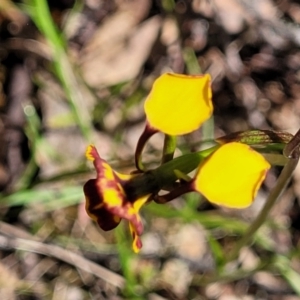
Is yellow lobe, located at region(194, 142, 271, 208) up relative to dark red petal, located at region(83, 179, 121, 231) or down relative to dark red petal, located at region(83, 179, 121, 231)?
up

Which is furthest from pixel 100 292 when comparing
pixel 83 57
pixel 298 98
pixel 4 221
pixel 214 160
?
pixel 214 160

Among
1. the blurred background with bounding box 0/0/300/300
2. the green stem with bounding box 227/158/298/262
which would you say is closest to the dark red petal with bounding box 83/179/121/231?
the green stem with bounding box 227/158/298/262

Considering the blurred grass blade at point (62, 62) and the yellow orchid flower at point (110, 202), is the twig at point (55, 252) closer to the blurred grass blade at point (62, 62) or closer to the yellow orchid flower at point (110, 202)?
the blurred grass blade at point (62, 62)

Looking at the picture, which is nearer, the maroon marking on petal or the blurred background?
the maroon marking on petal

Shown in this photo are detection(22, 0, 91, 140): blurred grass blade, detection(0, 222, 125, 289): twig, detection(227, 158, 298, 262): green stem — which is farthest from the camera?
detection(0, 222, 125, 289): twig

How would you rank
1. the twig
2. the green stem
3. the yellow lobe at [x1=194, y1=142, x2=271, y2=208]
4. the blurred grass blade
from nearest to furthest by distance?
the yellow lobe at [x1=194, y1=142, x2=271, y2=208] → the green stem → the blurred grass blade → the twig

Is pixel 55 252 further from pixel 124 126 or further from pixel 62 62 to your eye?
pixel 62 62

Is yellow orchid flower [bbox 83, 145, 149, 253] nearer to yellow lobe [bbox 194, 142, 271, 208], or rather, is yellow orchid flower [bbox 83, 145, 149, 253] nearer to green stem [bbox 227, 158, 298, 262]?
yellow lobe [bbox 194, 142, 271, 208]
